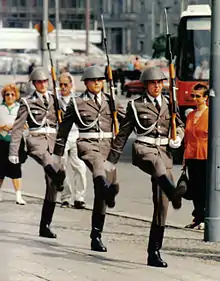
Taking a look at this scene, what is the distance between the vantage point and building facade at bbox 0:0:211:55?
119438 mm

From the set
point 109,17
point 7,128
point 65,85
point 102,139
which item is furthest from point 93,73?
point 109,17

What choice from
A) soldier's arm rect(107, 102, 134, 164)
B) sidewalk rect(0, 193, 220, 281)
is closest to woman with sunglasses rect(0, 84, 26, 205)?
sidewalk rect(0, 193, 220, 281)

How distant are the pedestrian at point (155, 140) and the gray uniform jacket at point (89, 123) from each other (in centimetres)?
61

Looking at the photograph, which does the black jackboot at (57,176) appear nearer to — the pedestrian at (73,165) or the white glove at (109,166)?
the white glove at (109,166)

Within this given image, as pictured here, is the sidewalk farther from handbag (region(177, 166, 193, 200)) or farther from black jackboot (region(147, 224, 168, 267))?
handbag (region(177, 166, 193, 200))

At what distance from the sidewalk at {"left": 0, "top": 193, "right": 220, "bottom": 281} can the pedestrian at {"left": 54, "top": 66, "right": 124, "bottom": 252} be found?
43cm

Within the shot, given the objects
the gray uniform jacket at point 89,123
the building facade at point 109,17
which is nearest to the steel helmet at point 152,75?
the gray uniform jacket at point 89,123

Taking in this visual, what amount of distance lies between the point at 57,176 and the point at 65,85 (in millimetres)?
2787

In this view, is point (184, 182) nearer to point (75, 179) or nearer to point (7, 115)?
point (75, 179)

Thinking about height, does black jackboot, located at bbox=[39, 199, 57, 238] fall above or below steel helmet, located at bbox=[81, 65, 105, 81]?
below

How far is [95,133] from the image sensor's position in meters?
11.1

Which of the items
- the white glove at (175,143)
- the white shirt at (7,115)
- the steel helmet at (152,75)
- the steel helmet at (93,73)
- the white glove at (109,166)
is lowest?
the white shirt at (7,115)

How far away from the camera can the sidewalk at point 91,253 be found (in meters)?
9.42

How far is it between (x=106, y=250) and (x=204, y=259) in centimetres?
97
